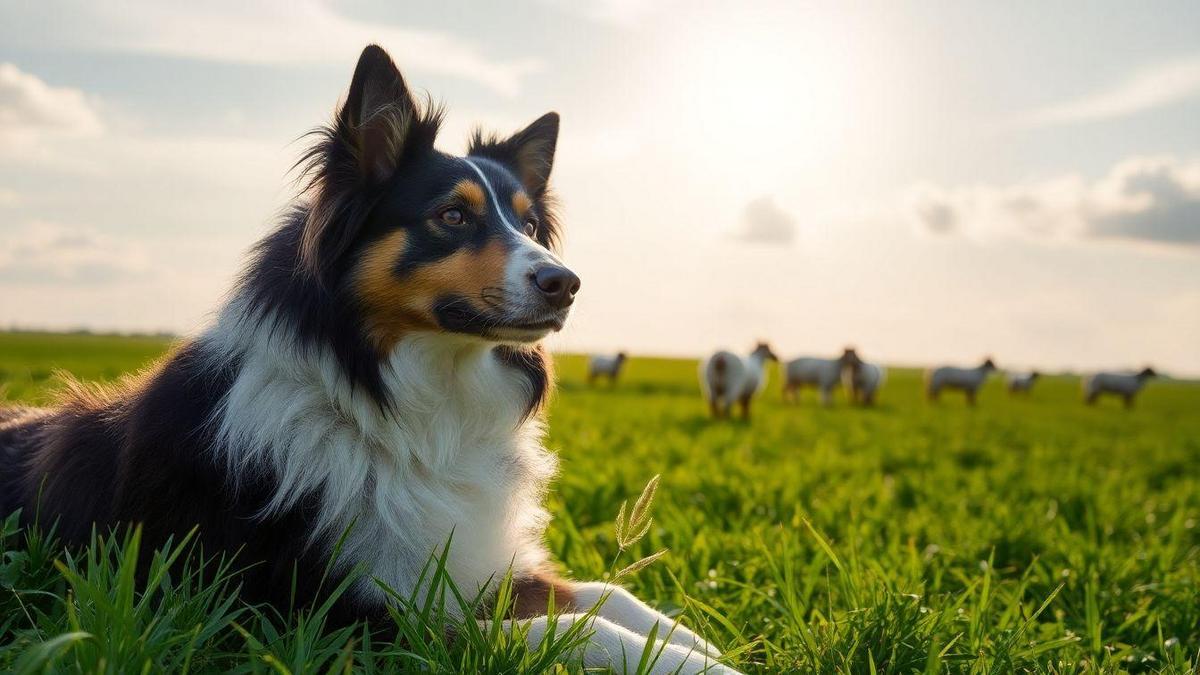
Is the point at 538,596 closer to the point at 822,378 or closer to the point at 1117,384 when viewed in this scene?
the point at 822,378

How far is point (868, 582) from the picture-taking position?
3.75 m

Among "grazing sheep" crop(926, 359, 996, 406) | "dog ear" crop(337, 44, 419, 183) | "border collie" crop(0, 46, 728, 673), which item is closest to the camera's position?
"border collie" crop(0, 46, 728, 673)

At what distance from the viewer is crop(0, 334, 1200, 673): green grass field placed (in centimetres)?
250

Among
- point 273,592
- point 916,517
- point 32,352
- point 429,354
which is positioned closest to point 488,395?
point 429,354

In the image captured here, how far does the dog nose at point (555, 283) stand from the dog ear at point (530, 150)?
1128 millimetres

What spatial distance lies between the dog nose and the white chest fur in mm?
387

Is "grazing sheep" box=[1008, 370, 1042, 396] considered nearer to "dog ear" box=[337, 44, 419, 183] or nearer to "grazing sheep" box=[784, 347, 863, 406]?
"grazing sheep" box=[784, 347, 863, 406]

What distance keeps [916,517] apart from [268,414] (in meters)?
4.66

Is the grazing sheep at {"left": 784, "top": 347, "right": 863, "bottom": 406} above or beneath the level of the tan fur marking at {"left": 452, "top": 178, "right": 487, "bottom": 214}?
beneath

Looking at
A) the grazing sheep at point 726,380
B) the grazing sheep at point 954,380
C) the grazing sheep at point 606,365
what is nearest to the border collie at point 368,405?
the grazing sheep at point 726,380

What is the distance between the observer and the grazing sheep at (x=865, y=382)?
26.8 meters

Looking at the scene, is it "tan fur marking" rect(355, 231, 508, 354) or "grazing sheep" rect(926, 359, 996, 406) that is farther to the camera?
"grazing sheep" rect(926, 359, 996, 406)

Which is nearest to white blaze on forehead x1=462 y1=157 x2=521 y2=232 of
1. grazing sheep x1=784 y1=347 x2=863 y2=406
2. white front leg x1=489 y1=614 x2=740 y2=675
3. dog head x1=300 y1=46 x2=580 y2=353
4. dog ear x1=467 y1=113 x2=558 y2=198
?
dog head x1=300 y1=46 x2=580 y2=353

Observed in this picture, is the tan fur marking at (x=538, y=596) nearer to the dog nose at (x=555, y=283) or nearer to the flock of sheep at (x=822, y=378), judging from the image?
the dog nose at (x=555, y=283)
